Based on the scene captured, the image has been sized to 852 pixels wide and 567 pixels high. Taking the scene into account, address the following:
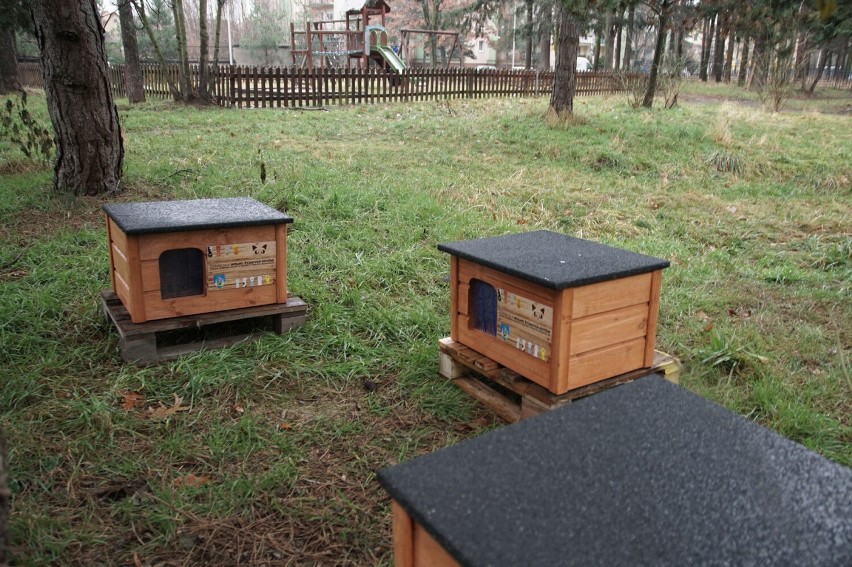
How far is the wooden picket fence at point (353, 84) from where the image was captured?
18.1 meters

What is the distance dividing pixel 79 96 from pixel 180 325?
3898mm

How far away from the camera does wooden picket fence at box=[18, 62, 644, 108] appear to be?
59.4ft

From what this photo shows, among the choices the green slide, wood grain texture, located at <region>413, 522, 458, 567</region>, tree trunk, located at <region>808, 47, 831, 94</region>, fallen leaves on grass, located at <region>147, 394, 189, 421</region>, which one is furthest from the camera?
tree trunk, located at <region>808, 47, 831, 94</region>

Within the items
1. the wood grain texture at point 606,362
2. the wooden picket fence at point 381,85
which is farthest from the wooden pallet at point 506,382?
the wooden picket fence at point 381,85

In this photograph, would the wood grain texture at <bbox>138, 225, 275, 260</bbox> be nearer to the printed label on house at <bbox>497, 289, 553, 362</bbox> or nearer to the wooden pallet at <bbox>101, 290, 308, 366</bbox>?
the wooden pallet at <bbox>101, 290, 308, 366</bbox>

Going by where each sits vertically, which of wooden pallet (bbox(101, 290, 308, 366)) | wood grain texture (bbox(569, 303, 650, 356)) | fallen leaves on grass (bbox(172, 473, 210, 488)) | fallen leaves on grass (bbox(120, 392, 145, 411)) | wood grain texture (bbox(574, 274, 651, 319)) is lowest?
fallen leaves on grass (bbox(172, 473, 210, 488))

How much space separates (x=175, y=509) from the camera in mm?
2666

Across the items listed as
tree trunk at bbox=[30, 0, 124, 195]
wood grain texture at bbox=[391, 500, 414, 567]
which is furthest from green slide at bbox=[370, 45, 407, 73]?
wood grain texture at bbox=[391, 500, 414, 567]

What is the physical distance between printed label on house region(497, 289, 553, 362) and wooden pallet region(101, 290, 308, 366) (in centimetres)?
146

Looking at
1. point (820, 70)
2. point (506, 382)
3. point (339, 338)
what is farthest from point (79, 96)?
point (820, 70)

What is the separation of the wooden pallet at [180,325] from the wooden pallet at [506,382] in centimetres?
102

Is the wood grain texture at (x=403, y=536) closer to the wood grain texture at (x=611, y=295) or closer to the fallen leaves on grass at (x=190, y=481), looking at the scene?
the fallen leaves on grass at (x=190, y=481)

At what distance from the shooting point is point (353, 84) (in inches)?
770

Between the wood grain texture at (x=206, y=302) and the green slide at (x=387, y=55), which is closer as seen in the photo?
the wood grain texture at (x=206, y=302)
